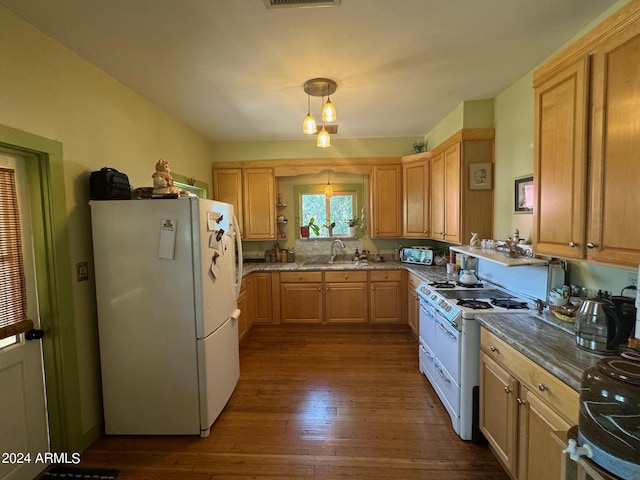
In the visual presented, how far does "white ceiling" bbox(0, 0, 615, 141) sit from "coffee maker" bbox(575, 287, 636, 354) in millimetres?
1658

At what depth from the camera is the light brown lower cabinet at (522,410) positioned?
120 cm

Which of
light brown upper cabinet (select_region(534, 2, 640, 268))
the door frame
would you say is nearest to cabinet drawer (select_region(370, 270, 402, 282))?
light brown upper cabinet (select_region(534, 2, 640, 268))

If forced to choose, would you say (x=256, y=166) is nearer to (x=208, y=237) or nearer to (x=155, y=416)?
(x=208, y=237)

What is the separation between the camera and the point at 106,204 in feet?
6.45

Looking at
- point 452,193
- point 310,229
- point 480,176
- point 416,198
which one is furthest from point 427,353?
point 310,229

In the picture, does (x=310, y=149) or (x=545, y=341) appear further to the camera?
(x=310, y=149)

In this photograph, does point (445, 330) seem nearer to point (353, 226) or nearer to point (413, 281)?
point (413, 281)

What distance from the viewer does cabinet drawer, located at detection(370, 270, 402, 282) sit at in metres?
3.93

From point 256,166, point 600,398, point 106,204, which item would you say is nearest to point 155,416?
point 106,204

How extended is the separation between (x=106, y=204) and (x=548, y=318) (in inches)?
118

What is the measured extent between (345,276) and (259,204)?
169 cm

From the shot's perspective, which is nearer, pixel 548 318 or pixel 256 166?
pixel 548 318

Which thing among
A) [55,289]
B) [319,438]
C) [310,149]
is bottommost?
[319,438]

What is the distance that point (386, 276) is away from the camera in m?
3.94
